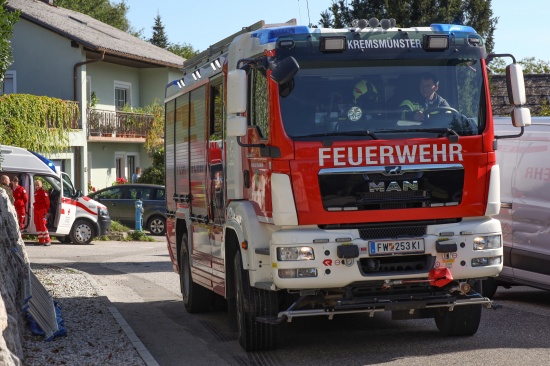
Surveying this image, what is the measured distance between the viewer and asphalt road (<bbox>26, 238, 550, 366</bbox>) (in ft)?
33.9

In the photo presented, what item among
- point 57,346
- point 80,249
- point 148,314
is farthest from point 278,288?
point 80,249

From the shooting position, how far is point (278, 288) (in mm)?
10195

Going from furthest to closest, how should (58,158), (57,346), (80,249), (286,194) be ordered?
1. (58,158)
2. (80,249)
3. (57,346)
4. (286,194)

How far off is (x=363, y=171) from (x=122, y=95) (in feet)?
136

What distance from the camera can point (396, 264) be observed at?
10.3m

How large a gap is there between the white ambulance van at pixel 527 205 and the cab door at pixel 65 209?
18.7 meters

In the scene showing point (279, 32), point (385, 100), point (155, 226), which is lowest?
point (155, 226)

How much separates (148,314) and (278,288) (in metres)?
5.41

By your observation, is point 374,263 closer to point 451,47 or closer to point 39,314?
point 451,47

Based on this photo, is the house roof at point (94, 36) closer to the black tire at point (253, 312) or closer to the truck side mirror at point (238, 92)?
the black tire at point (253, 312)

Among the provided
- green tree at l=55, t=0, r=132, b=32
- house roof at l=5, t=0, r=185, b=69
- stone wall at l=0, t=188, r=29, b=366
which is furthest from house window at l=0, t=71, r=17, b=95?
green tree at l=55, t=0, r=132, b=32

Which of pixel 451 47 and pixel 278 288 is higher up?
pixel 451 47

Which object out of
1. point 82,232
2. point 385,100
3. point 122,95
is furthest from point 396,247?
point 122,95

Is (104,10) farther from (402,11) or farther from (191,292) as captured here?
(191,292)
